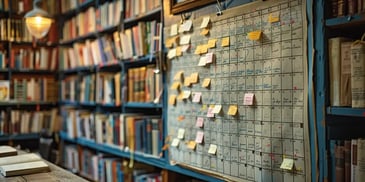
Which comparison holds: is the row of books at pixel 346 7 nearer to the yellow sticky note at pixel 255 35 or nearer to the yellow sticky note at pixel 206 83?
the yellow sticky note at pixel 255 35

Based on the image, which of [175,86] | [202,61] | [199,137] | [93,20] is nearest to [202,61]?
[202,61]

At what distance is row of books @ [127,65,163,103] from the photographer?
2576mm

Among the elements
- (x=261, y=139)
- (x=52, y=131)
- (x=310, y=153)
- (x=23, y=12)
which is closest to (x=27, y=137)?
(x=52, y=131)

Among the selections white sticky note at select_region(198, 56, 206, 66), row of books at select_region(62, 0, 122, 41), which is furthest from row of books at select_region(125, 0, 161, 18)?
white sticky note at select_region(198, 56, 206, 66)

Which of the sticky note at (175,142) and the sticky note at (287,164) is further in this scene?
the sticky note at (175,142)

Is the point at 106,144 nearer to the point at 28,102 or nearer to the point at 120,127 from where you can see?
the point at 120,127

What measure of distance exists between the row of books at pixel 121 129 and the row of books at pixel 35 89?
604mm

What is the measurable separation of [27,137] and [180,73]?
9.09ft

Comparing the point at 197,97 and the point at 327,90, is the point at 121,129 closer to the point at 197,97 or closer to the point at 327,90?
the point at 197,97

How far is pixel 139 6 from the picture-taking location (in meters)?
2.78

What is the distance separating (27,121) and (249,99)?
3300 millimetres

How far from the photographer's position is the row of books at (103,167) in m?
2.86

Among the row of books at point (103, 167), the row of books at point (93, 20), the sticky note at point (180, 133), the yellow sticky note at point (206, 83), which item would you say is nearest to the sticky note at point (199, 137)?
the sticky note at point (180, 133)

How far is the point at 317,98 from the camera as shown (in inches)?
57.7
